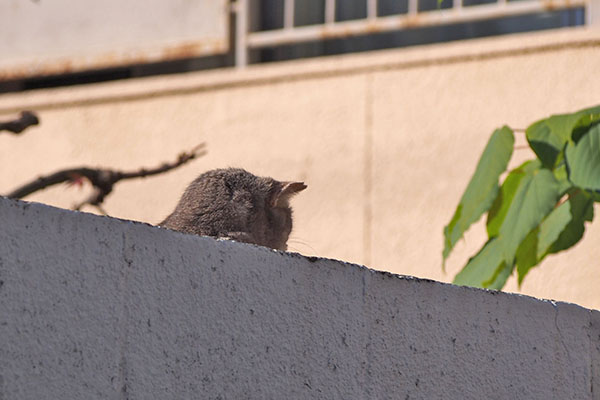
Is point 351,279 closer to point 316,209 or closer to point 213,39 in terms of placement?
point 316,209

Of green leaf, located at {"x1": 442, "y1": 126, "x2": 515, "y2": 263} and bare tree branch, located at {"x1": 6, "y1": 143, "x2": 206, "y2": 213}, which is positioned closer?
green leaf, located at {"x1": 442, "y1": 126, "x2": 515, "y2": 263}

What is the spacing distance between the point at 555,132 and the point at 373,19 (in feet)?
8.80

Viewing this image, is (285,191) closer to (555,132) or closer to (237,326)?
(555,132)

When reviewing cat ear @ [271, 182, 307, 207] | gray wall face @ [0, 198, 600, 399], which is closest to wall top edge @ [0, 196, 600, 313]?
gray wall face @ [0, 198, 600, 399]

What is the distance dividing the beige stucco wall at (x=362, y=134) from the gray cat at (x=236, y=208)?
2.26 m

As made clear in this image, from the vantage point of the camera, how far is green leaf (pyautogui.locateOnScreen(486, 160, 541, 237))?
4090 millimetres

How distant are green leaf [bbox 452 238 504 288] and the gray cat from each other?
70cm

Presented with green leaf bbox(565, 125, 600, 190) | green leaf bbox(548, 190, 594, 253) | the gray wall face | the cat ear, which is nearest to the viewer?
the gray wall face

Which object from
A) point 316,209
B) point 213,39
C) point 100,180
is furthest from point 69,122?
point 100,180

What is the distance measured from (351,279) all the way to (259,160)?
3.86 metres

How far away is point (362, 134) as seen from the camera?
6.27 m

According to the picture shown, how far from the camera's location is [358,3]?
6637mm

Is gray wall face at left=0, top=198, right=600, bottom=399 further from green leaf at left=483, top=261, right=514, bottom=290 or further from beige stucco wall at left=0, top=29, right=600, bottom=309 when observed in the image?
beige stucco wall at left=0, top=29, right=600, bottom=309

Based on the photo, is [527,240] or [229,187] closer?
[229,187]
